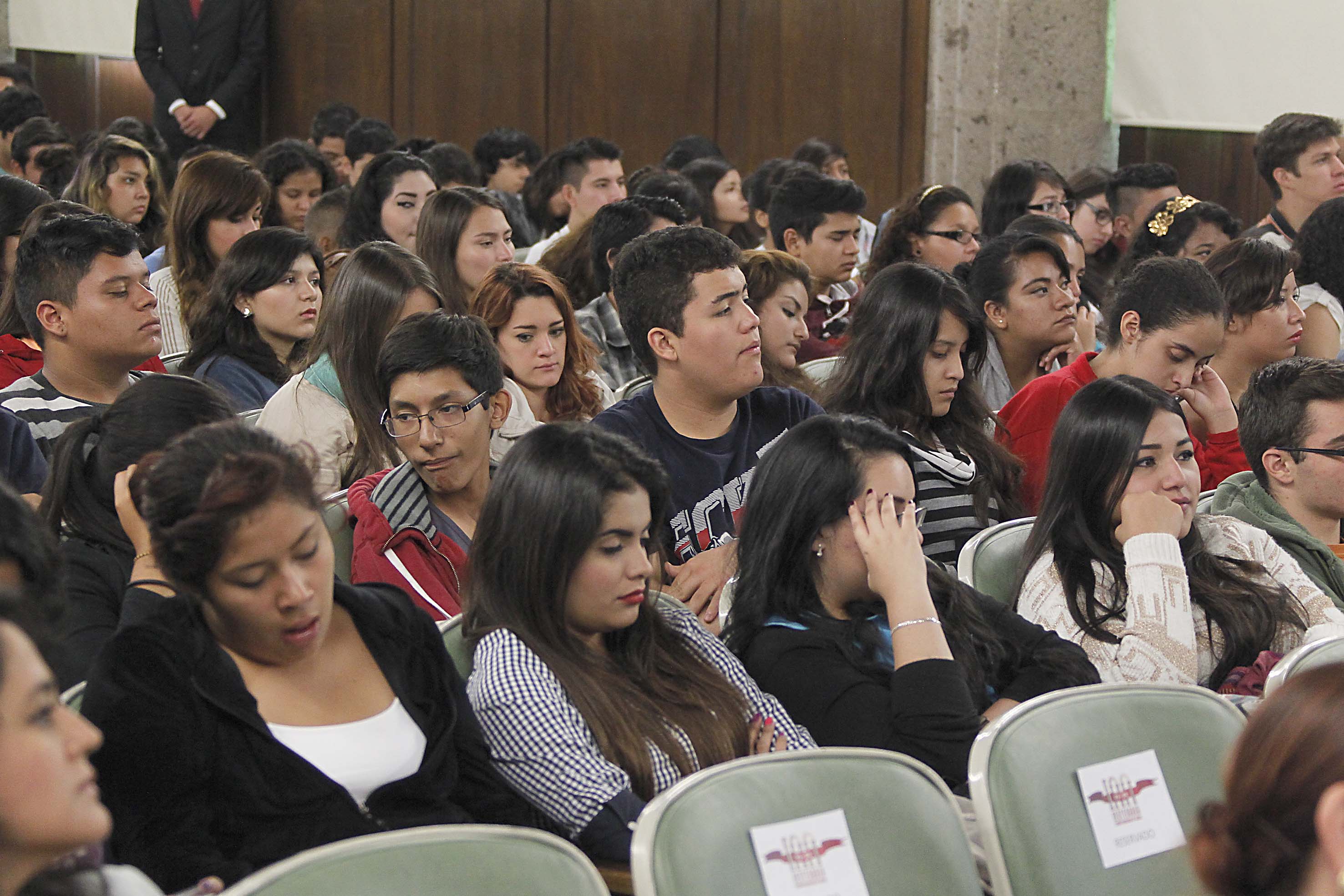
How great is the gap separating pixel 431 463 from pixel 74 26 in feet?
27.6

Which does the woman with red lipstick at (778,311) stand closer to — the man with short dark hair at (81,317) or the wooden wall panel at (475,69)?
the man with short dark hair at (81,317)

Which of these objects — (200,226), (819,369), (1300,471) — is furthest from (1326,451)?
(200,226)

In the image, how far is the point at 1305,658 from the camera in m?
2.02

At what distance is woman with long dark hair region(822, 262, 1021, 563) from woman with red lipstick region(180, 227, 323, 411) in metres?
1.38

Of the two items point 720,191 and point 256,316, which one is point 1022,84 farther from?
point 256,316

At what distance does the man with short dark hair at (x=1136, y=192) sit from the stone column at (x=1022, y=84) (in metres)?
0.79

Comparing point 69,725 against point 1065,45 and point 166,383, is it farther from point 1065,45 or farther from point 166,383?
point 1065,45

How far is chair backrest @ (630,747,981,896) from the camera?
1.47 metres

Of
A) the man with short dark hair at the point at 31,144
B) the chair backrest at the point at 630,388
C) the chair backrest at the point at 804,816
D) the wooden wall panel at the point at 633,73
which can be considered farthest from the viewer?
the wooden wall panel at the point at 633,73

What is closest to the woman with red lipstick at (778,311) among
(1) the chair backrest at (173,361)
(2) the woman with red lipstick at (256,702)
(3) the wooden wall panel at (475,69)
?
(1) the chair backrest at (173,361)

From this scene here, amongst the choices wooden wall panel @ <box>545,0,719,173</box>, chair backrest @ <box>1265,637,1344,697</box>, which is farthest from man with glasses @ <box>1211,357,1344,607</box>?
wooden wall panel @ <box>545,0,719,173</box>

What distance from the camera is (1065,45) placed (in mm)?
6691

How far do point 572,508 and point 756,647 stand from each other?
0.40 m

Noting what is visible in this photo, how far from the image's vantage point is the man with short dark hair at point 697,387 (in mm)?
2775
